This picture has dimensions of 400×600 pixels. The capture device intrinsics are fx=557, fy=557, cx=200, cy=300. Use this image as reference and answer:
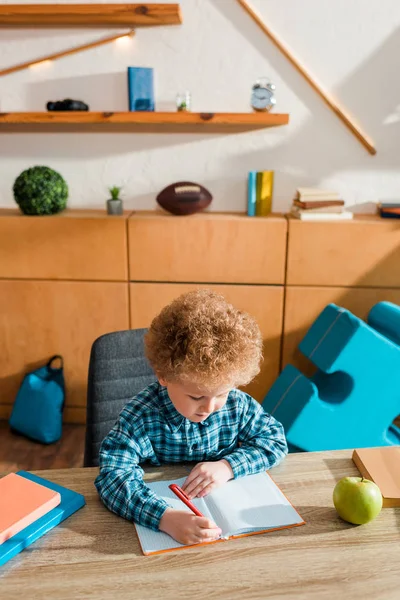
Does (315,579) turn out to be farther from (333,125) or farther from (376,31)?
(376,31)

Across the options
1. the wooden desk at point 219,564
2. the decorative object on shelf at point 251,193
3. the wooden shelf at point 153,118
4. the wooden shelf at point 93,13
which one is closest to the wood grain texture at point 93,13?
the wooden shelf at point 93,13

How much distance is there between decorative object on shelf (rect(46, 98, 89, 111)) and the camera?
116 inches

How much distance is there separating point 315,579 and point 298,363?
84.9 inches

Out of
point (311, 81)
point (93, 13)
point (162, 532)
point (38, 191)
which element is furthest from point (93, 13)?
point (162, 532)

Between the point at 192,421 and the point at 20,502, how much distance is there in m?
0.39

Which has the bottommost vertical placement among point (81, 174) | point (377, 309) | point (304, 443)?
point (304, 443)

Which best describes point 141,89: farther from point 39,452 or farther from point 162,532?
point 162,532

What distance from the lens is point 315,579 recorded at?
92 cm

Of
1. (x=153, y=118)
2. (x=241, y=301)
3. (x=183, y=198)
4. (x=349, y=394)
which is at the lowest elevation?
(x=349, y=394)

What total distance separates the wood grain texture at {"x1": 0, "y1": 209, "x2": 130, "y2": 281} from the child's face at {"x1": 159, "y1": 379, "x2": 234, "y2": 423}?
1.83m

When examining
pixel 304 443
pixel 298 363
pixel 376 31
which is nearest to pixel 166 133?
pixel 376 31

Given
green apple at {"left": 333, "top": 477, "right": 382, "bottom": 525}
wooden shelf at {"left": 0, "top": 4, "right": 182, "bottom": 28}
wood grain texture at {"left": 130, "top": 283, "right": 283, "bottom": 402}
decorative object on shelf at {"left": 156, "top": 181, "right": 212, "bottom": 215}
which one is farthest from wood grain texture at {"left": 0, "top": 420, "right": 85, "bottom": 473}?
wooden shelf at {"left": 0, "top": 4, "right": 182, "bottom": 28}

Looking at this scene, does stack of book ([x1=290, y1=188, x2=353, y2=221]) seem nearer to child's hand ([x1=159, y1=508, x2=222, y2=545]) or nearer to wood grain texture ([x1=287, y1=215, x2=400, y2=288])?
wood grain texture ([x1=287, y1=215, x2=400, y2=288])

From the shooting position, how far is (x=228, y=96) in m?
3.09
